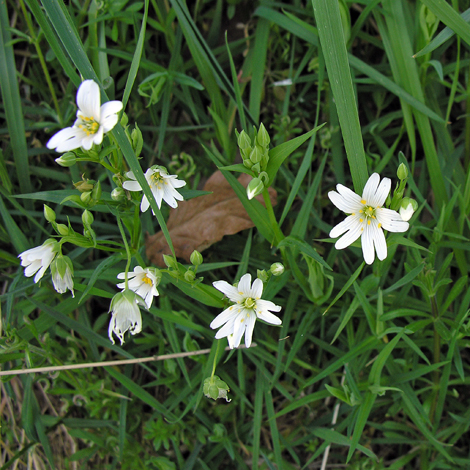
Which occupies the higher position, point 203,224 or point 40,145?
point 40,145

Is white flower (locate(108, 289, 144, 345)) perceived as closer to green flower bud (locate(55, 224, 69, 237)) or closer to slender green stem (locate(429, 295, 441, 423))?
green flower bud (locate(55, 224, 69, 237))

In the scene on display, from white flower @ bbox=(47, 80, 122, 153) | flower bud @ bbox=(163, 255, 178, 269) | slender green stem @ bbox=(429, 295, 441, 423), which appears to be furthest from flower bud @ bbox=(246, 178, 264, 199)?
slender green stem @ bbox=(429, 295, 441, 423)

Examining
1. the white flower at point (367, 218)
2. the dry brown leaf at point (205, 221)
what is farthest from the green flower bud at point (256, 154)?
the dry brown leaf at point (205, 221)

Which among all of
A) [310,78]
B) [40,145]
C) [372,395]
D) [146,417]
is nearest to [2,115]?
[40,145]

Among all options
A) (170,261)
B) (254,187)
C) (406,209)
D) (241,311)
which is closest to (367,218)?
(406,209)

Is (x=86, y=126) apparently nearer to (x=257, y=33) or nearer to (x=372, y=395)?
(x=257, y=33)
